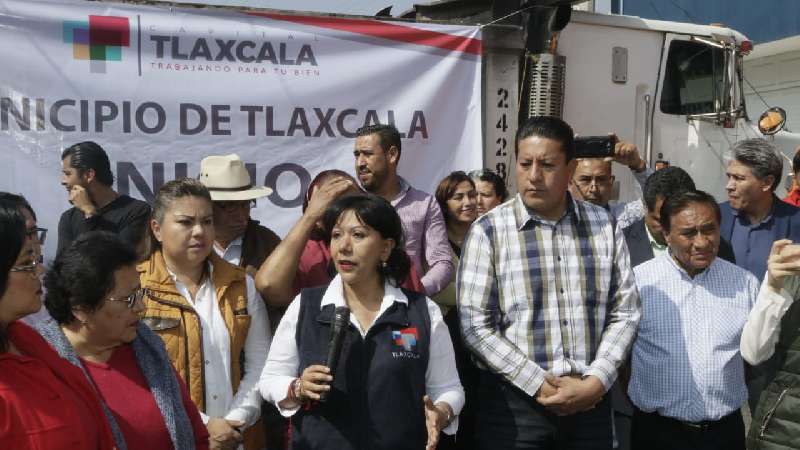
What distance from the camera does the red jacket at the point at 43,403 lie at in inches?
64.2

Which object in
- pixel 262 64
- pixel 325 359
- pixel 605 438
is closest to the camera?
pixel 325 359

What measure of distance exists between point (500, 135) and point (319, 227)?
2.77m

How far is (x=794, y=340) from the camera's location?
289cm

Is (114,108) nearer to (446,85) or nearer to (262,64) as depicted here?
(262,64)

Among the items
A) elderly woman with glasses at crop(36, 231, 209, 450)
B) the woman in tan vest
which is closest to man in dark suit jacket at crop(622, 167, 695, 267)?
the woman in tan vest

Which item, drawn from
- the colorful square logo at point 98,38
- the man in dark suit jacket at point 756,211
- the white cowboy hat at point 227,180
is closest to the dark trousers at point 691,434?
the man in dark suit jacket at point 756,211

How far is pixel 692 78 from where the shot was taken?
661cm

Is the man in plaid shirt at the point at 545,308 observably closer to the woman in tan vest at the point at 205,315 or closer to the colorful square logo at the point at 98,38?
the woman in tan vest at the point at 205,315

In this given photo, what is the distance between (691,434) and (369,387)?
1.32 metres

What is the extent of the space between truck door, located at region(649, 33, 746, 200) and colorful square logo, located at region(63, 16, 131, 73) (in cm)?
410

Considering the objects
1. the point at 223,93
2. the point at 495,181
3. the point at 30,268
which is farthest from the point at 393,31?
the point at 30,268

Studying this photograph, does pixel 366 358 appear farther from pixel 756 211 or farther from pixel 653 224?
pixel 756 211

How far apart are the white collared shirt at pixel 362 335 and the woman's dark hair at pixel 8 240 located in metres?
0.94

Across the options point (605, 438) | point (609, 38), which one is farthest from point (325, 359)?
point (609, 38)
